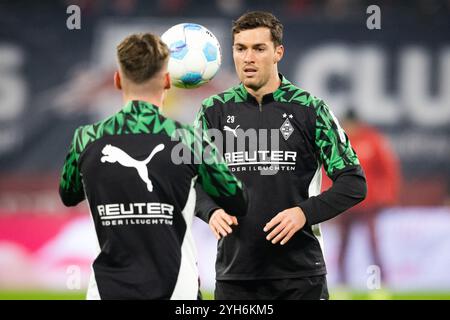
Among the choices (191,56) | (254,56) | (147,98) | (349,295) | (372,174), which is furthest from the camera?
(372,174)

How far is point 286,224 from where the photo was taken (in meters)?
4.55

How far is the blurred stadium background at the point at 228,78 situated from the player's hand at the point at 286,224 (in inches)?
243

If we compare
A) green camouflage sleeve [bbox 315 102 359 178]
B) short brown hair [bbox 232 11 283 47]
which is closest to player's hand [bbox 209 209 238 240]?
green camouflage sleeve [bbox 315 102 359 178]

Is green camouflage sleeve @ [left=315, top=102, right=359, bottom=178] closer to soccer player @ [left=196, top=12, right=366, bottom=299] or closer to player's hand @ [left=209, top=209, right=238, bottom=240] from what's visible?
soccer player @ [left=196, top=12, right=366, bottom=299]

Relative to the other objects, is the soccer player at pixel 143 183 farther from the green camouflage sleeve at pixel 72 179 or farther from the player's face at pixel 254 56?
the player's face at pixel 254 56

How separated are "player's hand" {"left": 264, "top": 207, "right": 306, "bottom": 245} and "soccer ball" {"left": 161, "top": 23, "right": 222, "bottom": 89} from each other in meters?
1.05

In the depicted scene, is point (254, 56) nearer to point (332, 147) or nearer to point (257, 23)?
point (257, 23)

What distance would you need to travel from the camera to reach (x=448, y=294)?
10203 millimetres

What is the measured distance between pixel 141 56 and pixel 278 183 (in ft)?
4.64

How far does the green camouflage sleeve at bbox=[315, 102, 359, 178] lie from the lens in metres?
4.77

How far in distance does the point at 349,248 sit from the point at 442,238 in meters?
1.12

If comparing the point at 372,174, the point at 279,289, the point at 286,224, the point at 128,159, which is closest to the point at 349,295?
the point at 372,174
